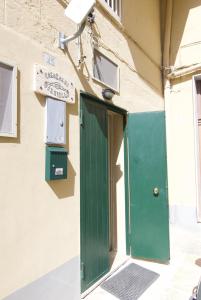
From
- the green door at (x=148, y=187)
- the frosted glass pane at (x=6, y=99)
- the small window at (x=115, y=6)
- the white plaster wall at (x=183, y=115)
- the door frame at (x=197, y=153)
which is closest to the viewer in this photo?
the frosted glass pane at (x=6, y=99)

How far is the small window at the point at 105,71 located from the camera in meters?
3.36

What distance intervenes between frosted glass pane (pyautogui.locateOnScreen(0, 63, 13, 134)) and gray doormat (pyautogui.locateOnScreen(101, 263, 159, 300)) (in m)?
2.37

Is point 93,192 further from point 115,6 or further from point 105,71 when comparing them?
point 115,6

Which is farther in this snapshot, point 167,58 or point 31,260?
point 167,58

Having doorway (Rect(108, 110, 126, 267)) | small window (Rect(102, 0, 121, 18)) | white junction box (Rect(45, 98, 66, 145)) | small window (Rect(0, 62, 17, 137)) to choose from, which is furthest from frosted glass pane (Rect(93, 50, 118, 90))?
small window (Rect(0, 62, 17, 137))

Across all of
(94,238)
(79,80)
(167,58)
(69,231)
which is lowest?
(94,238)

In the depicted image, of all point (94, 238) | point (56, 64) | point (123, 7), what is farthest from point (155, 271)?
point (123, 7)

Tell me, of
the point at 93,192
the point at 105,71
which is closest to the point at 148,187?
the point at 93,192

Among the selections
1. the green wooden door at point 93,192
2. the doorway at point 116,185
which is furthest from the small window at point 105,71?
the doorway at point 116,185

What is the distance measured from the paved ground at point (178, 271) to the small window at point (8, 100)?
219 cm

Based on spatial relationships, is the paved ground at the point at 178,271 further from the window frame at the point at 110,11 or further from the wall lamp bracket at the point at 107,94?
the window frame at the point at 110,11

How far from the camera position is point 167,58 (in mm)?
5613

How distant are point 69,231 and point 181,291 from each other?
167cm

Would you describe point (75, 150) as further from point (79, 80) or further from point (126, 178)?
point (126, 178)
